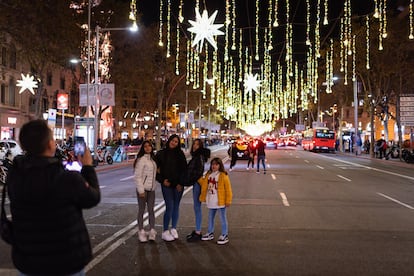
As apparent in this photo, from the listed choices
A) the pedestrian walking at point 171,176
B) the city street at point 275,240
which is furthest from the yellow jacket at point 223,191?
the city street at point 275,240

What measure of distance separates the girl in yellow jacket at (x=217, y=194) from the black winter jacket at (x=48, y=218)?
5.09m

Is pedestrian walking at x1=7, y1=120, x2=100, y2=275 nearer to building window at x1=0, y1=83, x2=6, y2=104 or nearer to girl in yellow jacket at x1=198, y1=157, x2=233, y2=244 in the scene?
girl in yellow jacket at x1=198, y1=157, x2=233, y2=244

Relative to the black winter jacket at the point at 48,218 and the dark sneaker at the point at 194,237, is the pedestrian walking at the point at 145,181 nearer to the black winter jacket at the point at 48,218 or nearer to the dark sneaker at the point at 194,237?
the dark sneaker at the point at 194,237

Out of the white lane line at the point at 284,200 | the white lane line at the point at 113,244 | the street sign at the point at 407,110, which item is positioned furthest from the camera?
the street sign at the point at 407,110

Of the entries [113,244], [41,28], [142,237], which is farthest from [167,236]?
[41,28]

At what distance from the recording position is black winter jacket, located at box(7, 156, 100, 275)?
3.18 m

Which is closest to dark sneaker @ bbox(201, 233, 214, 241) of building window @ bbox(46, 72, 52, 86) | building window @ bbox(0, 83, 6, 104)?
building window @ bbox(0, 83, 6, 104)

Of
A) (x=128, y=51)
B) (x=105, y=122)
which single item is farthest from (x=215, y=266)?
(x=105, y=122)

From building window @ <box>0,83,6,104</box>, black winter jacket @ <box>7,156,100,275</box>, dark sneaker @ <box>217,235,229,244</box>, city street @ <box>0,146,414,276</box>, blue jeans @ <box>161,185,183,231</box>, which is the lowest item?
city street @ <box>0,146,414,276</box>

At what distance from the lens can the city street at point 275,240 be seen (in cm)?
674

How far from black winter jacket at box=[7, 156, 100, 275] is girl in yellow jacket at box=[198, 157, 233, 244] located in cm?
509

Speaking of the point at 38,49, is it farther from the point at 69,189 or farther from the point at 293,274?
the point at 69,189

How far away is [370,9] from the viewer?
110 feet

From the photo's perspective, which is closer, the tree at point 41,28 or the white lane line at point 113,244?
the white lane line at point 113,244
